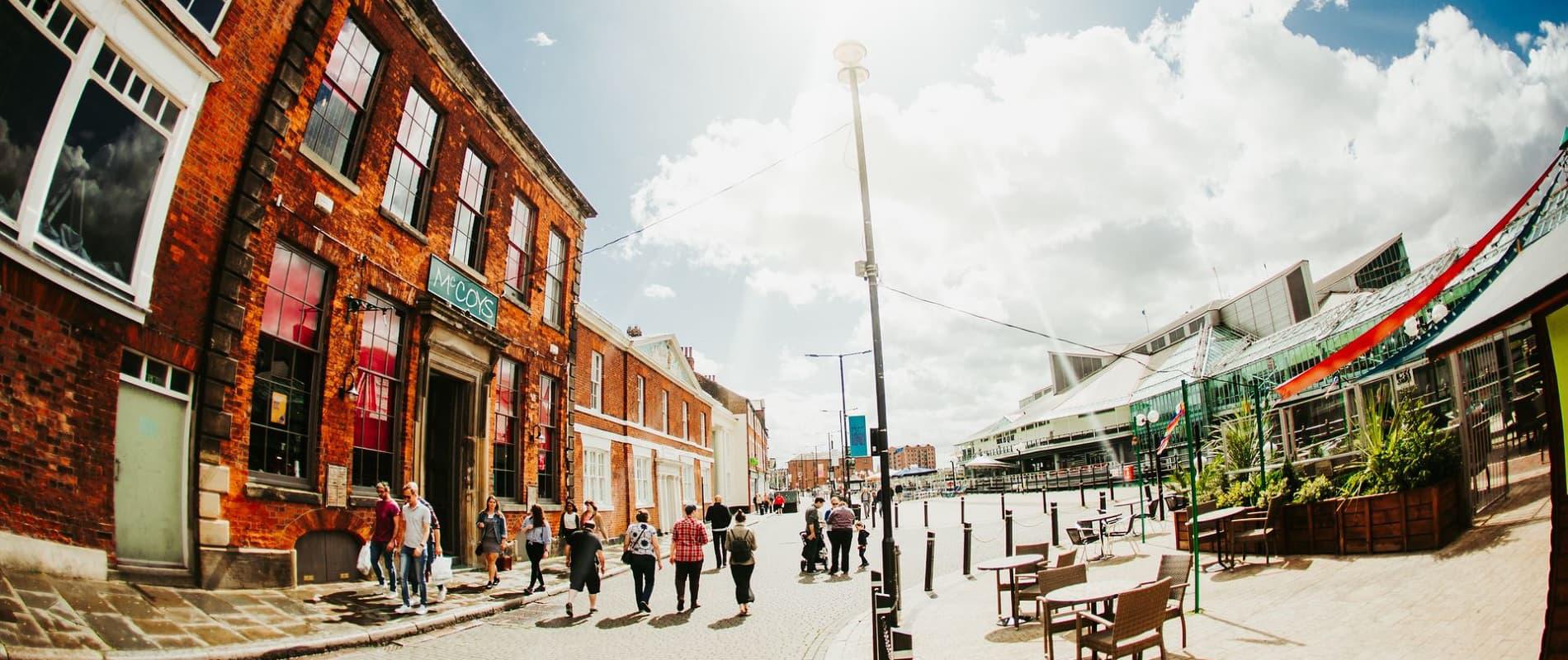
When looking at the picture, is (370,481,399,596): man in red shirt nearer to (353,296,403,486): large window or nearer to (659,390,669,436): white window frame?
(353,296,403,486): large window

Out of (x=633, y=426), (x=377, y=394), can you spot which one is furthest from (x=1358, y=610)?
(x=633, y=426)

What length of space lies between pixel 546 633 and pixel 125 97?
278 inches

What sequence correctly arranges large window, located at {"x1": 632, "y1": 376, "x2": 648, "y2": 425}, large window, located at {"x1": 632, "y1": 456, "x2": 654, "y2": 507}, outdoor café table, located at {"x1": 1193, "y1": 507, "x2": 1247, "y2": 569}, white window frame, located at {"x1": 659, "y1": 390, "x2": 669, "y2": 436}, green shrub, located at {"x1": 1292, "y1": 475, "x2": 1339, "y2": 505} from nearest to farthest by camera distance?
outdoor café table, located at {"x1": 1193, "y1": 507, "x2": 1247, "y2": 569} → green shrub, located at {"x1": 1292, "y1": 475, "x2": 1339, "y2": 505} → large window, located at {"x1": 632, "y1": 456, "x2": 654, "y2": 507} → large window, located at {"x1": 632, "y1": 376, "x2": 648, "y2": 425} → white window frame, located at {"x1": 659, "y1": 390, "x2": 669, "y2": 436}

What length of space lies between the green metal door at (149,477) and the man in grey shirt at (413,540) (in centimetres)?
215

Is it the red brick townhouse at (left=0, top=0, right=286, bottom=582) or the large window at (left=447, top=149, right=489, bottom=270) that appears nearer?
the red brick townhouse at (left=0, top=0, right=286, bottom=582)

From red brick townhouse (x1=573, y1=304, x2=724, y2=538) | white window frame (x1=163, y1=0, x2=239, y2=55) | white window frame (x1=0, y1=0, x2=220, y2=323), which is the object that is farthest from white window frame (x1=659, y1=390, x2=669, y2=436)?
white window frame (x1=0, y1=0, x2=220, y2=323)

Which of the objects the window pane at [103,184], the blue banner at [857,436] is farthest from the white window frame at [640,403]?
the window pane at [103,184]

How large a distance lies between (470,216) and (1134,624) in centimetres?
1365

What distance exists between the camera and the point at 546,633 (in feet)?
28.1

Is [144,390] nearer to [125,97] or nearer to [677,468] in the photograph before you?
[125,97]

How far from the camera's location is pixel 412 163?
1282 cm

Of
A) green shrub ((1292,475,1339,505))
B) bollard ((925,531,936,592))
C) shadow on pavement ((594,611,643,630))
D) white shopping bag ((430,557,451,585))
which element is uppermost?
green shrub ((1292,475,1339,505))

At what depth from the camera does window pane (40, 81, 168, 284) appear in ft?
21.2

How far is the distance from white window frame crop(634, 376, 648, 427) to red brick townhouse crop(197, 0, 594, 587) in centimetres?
802
